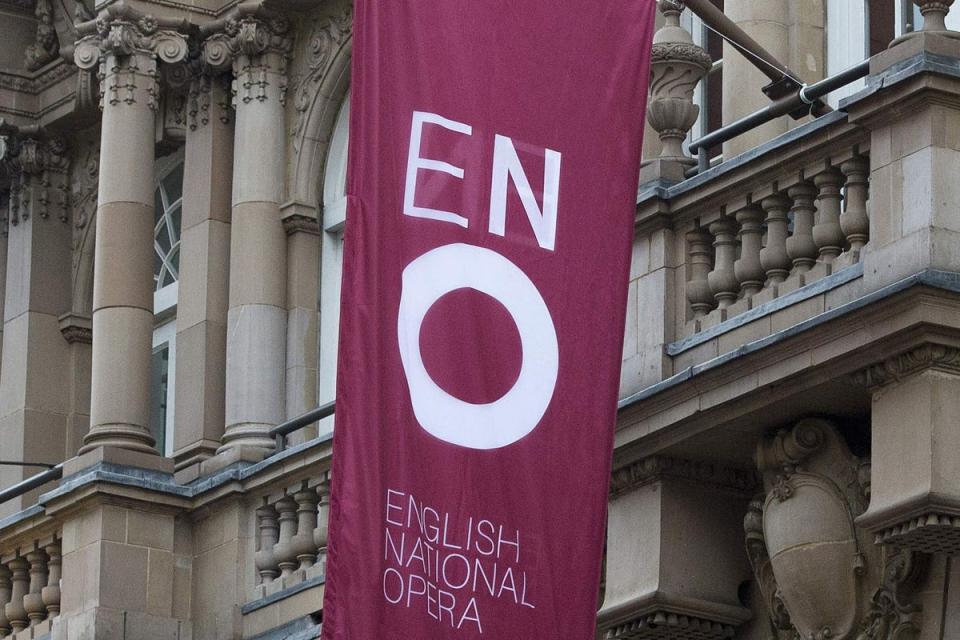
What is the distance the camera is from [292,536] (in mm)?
20844

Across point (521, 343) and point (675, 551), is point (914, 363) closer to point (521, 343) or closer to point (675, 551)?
point (521, 343)

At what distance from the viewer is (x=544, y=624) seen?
1382cm

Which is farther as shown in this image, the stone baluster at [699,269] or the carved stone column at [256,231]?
the carved stone column at [256,231]

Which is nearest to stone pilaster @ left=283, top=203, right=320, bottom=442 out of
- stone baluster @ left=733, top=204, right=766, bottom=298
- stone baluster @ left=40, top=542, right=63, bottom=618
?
stone baluster @ left=40, top=542, right=63, bottom=618

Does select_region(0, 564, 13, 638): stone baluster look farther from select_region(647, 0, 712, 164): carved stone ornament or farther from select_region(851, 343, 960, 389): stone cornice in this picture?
select_region(851, 343, 960, 389): stone cornice

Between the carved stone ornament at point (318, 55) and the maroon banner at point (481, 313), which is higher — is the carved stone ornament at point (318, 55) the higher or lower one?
the higher one

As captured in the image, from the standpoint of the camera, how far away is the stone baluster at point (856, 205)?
51.3 ft

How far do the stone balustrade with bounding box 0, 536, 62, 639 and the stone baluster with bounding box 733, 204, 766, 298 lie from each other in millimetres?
7037

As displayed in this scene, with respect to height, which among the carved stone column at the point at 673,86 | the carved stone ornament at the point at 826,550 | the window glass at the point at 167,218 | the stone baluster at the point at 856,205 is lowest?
the carved stone ornament at the point at 826,550

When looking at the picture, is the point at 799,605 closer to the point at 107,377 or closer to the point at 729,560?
→ the point at 729,560

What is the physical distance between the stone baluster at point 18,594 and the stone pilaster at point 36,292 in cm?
310

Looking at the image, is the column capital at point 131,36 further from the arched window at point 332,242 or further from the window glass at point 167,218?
the window glass at point 167,218

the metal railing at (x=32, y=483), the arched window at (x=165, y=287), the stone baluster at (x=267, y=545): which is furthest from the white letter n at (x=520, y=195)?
the arched window at (x=165, y=287)

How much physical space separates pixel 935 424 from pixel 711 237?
2392 millimetres
